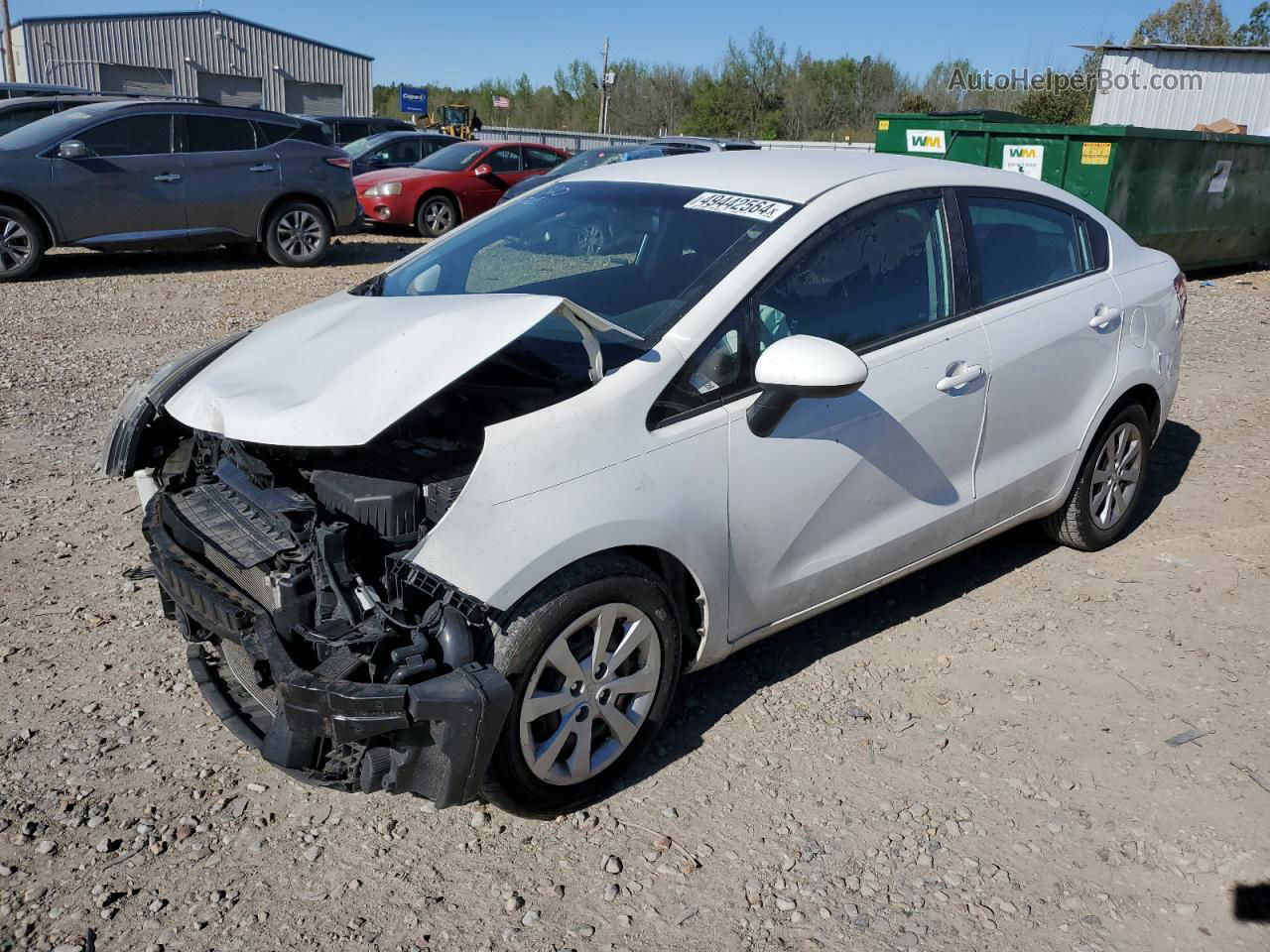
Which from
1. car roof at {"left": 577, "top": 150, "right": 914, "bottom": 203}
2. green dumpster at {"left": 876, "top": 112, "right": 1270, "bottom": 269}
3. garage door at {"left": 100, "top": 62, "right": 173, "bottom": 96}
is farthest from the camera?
garage door at {"left": 100, "top": 62, "right": 173, "bottom": 96}

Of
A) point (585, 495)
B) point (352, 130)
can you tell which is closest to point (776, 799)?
point (585, 495)

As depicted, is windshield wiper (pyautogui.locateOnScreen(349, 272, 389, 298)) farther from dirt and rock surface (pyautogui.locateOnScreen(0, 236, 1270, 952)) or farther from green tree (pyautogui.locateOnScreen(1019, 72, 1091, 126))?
green tree (pyautogui.locateOnScreen(1019, 72, 1091, 126))

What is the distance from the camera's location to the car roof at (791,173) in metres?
3.62

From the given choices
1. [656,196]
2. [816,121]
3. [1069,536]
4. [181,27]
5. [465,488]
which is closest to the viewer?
[465,488]

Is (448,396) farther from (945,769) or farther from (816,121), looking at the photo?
(816,121)

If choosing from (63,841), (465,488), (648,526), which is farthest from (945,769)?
(63,841)

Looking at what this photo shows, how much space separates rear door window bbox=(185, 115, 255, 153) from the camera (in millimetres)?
11414

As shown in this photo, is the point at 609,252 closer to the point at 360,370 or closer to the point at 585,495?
the point at 360,370

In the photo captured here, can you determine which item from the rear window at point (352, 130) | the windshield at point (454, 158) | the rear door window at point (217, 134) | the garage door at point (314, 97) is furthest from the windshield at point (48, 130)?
the garage door at point (314, 97)

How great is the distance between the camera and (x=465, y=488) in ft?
8.96

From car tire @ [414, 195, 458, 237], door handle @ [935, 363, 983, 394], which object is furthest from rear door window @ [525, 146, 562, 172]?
door handle @ [935, 363, 983, 394]

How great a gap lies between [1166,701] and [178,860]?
10.4 ft

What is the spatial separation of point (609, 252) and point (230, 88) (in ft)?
137

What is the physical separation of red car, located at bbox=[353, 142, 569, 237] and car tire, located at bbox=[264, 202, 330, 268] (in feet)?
7.39
